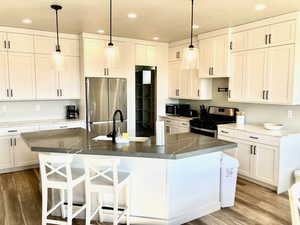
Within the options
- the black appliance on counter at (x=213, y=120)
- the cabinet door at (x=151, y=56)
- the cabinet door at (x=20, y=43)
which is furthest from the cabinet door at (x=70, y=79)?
the black appliance on counter at (x=213, y=120)

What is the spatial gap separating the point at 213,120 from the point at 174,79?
1.58 metres

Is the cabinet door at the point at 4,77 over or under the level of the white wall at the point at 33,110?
over

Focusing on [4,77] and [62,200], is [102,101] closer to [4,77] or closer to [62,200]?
[4,77]

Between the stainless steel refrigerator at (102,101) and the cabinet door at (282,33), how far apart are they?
3.03 metres

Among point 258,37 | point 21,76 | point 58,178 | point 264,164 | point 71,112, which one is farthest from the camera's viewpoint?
point 71,112

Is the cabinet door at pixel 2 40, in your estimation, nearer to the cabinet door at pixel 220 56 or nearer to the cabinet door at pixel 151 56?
the cabinet door at pixel 151 56

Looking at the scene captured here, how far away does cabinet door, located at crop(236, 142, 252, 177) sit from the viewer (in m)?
3.91

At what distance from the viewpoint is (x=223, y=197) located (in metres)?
3.07

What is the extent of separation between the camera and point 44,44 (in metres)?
4.75

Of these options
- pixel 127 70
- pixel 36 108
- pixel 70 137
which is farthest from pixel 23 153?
pixel 127 70

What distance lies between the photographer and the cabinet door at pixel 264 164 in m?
3.56

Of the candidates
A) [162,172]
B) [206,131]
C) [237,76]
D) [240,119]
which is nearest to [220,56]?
[237,76]

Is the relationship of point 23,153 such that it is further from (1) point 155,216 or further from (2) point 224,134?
(2) point 224,134

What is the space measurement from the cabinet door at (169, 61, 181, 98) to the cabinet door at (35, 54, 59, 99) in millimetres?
2705
